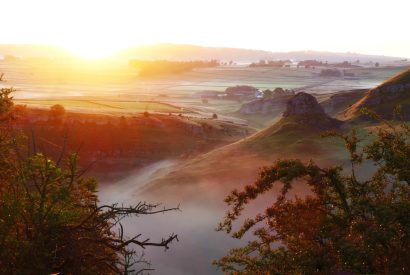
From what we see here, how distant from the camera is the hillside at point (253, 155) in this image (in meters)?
55.2

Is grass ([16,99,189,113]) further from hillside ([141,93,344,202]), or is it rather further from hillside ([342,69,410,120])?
hillside ([342,69,410,120])

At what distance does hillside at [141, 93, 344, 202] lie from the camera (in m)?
55.2

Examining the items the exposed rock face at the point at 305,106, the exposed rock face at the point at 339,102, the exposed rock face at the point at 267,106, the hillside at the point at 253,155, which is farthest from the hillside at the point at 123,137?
the exposed rock face at the point at 267,106

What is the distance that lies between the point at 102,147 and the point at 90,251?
6880cm

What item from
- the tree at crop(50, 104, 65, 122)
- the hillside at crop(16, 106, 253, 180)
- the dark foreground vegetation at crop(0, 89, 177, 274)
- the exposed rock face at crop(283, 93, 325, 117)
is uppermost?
the dark foreground vegetation at crop(0, 89, 177, 274)

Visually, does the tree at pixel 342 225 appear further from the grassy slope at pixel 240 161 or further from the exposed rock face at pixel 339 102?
the exposed rock face at pixel 339 102

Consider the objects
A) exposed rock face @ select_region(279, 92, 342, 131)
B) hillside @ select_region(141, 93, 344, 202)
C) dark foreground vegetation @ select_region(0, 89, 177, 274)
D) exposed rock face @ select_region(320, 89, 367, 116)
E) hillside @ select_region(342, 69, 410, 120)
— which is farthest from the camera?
exposed rock face @ select_region(320, 89, 367, 116)

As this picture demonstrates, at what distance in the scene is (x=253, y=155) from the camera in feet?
205

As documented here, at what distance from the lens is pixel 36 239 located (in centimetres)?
1071

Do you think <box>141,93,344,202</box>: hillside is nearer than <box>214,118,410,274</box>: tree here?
No

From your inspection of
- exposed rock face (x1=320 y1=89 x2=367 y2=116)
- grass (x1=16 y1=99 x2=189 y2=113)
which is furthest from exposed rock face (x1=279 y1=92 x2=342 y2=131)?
grass (x1=16 y1=99 x2=189 y2=113)

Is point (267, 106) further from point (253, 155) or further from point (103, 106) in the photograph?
point (253, 155)

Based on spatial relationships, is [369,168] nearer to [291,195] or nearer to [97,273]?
[291,195]

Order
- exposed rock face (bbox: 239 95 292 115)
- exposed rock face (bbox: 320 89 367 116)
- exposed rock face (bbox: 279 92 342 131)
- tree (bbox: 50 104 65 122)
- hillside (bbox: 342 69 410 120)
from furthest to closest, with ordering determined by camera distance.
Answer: exposed rock face (bbox: 239 95 292 115) → exposed rock face (bbox: 320 89 367 116) → tree (bbox: 50 104 65 122) → hillside (bbox: 342 69 410 120) → exposed rock face (bbox: 279 92 342 131)
